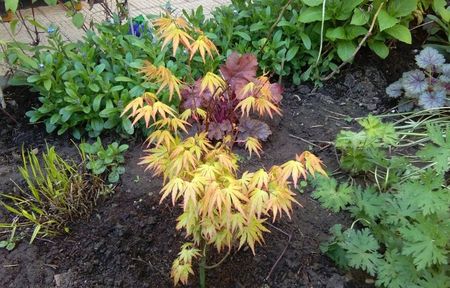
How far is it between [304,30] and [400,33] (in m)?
0.56

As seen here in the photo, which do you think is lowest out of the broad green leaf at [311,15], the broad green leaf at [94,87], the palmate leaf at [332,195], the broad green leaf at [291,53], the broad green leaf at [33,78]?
the palmate leaf at [332,195]

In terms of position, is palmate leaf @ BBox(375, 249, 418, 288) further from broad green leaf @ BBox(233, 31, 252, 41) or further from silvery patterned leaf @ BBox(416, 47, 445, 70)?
broad green leaf @ BBox(233, 31, 252, 41)

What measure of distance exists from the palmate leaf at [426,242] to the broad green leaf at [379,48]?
1.46 meters

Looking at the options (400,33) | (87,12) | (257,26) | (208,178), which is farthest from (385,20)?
(87,12)

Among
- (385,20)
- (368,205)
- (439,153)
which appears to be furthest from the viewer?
(385,20)

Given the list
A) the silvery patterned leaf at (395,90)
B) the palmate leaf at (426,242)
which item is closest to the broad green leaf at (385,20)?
the silvery patterned leaf at (395,90)

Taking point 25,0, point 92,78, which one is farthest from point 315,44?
point 25,0

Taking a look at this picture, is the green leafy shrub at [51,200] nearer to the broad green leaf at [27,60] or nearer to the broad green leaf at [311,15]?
the broad green leaf at [27,60]

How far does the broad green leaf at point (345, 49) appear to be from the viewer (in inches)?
112

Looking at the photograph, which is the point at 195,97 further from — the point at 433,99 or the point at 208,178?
the point at 433,99

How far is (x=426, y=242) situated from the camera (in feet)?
5.26

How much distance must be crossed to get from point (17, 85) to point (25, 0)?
1815 mm

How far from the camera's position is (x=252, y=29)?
287 cm

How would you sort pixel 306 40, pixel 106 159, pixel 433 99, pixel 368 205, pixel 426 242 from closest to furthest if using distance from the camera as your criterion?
pixel 426 242 → pixel 368 205 → pixel 106 159 → pixel 433 99 → pixel 306 40
